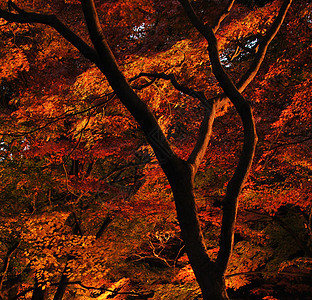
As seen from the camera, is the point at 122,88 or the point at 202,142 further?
the point at 202,142

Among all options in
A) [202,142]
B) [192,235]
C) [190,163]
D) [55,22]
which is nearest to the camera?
[192,235]

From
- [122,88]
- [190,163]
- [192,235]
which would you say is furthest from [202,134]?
[192,235]

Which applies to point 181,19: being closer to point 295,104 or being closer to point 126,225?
point 295,104

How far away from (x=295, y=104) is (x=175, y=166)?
18.2 feet

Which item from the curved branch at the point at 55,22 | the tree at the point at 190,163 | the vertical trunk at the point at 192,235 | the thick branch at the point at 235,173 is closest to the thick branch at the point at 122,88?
the tree at the point at 190,163

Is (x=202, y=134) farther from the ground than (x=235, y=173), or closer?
farther from the ground

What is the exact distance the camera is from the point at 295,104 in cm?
758

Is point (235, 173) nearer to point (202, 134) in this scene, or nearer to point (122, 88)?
point (202, 134)

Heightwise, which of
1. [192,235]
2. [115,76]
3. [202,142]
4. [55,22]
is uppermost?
[55,22]

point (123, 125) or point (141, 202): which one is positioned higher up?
point (123, 125)

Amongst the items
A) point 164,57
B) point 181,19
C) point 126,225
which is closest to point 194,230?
point 164,57

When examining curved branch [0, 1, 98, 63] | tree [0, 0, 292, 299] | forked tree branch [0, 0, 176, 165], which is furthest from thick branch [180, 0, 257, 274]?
curved branch [0, 1, 98, 63]

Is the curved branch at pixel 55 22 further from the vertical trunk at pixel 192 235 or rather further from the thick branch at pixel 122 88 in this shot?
the vertical trunk at pixel 192 235

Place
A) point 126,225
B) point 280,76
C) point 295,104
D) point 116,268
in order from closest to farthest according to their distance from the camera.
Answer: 1. point 295,104
2. point 280,76
3. point 126,225
4. point 116,268
